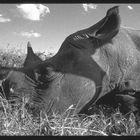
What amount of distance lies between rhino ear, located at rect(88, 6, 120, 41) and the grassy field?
3.41 ft

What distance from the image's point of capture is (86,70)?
13.0ft

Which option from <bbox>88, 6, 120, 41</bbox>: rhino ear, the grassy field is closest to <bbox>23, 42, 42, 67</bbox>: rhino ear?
the grassy field

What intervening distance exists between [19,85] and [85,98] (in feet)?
2.85

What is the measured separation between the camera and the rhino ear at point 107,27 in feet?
13.3

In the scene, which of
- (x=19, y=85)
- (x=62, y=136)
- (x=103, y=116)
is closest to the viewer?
(x=62, y=136)

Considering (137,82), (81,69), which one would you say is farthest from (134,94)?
(81,69)

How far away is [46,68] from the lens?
12.6 feet

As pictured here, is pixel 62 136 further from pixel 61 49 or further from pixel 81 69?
pixel 61 49

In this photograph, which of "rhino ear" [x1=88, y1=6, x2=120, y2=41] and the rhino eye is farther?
"rhino ear" [x1=88, y1=6, x2=120, y2=41]

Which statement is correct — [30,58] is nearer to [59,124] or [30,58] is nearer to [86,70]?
[86,70]

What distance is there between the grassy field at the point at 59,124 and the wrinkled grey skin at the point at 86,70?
0.18 m

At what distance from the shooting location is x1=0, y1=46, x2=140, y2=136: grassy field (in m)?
3.42

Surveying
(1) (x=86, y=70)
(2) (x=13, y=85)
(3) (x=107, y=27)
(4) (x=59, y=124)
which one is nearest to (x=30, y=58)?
(2) (x=13, y=85)

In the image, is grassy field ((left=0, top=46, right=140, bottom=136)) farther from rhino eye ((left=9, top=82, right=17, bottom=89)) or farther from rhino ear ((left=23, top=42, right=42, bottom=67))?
rhino ear ((left=23, top=42, right=42, bottom=67))
